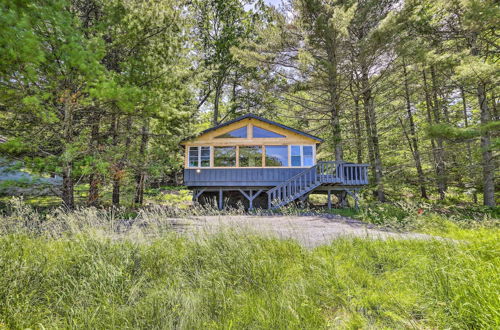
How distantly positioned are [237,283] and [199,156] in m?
11.1

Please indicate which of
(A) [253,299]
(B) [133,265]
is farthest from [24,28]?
(A) [253,299]

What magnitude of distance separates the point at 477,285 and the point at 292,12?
1365 centimetres

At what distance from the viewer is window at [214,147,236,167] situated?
518 inches

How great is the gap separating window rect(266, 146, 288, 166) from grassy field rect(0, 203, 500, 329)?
30.3 ft

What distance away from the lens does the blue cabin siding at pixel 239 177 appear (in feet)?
41.6

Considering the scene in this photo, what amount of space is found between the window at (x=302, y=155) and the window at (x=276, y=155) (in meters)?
0.44

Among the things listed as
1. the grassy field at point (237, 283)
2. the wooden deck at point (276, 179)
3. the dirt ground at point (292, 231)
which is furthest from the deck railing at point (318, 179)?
the grassy field at point (237, 283)

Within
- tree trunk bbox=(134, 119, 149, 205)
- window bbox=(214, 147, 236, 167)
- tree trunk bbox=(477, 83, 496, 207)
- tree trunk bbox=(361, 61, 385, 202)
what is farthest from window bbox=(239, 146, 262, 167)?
tree trunk bbox=(477, 83, 496, 207)

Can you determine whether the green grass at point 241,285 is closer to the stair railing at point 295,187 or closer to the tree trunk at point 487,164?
the stair railing at point 295,187

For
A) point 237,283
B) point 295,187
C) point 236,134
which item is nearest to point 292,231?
point 237,283

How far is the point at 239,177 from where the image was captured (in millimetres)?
12781

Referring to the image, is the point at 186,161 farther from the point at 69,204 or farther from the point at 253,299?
the point at 253,299

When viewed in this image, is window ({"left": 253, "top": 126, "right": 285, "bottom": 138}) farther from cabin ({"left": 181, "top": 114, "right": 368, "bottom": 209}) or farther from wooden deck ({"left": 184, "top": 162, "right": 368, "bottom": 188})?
wooden deck ({"left": 184, "top": 162, "right": 368, "bottom": 188})

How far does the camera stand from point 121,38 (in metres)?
7.98
